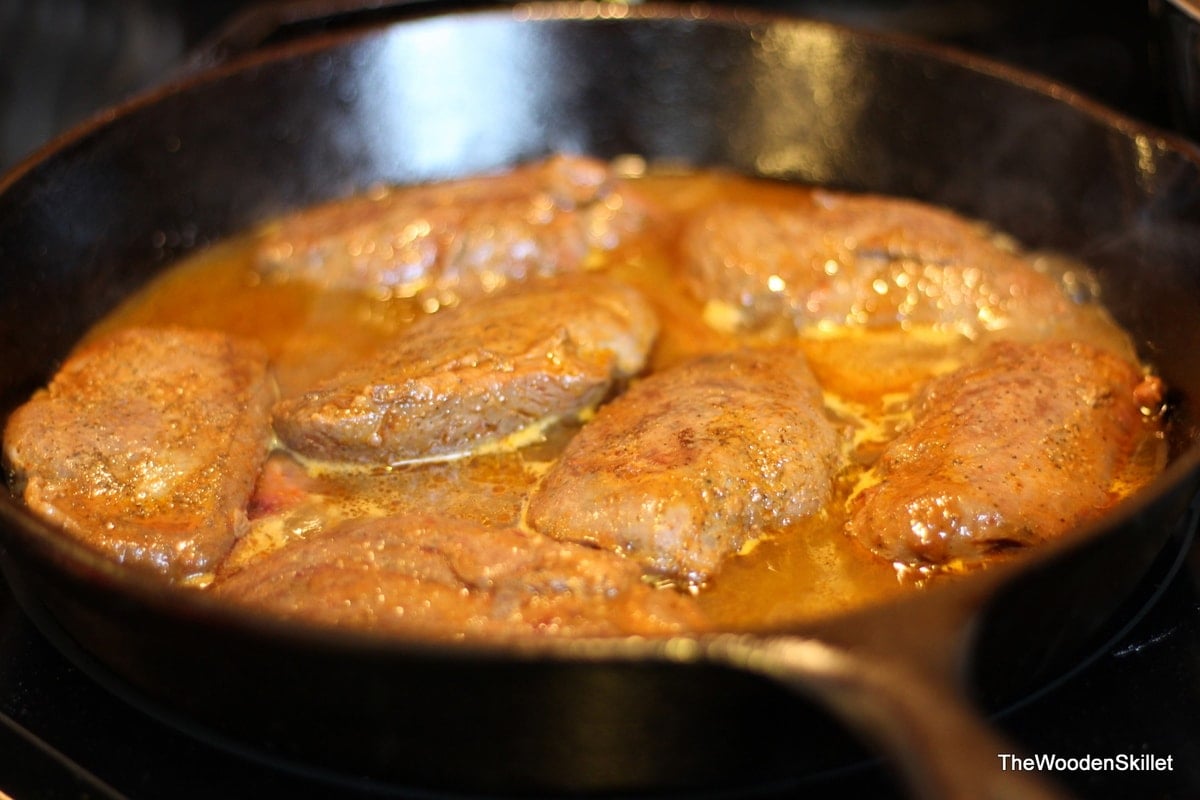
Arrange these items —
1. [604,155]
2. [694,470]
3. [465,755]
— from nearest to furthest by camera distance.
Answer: [465,755] → [694,470] → [604,155]

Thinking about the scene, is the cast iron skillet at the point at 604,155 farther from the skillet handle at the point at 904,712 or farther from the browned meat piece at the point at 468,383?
the browned meat piece at the point at 468,383

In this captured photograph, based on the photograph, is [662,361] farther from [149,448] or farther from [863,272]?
[149,448]

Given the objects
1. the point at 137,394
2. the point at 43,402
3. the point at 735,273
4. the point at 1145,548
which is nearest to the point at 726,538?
the point at 1145,548

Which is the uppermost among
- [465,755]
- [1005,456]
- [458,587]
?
[1005,456]

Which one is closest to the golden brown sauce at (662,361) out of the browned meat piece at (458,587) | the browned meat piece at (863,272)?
the browned meat piece at (863,272)

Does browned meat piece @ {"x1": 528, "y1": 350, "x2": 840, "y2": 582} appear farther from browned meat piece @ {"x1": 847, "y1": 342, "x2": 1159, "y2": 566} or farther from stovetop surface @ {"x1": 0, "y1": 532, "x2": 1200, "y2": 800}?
stovetop surface @ {"x1": 0, "y1": 532, "x2": 1200, "y2": 800}

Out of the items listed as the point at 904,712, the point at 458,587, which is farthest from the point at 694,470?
the point at 904,712
